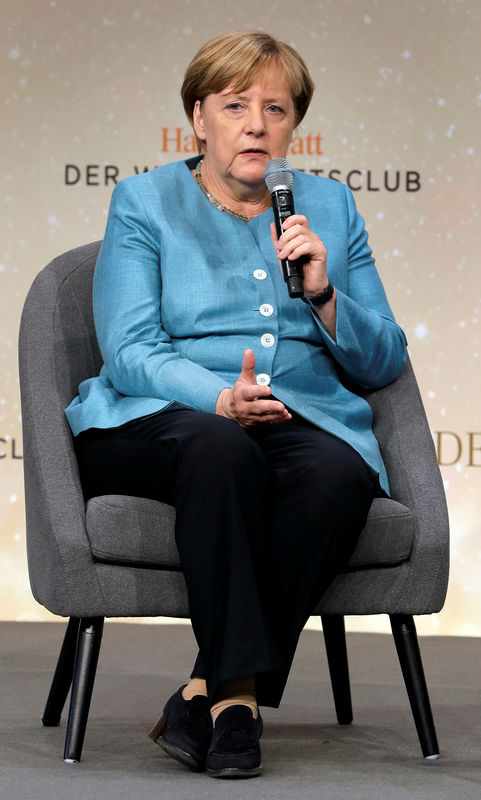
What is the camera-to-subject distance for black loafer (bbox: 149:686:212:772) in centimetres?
159

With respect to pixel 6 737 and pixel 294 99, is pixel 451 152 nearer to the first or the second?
pixel 294 99

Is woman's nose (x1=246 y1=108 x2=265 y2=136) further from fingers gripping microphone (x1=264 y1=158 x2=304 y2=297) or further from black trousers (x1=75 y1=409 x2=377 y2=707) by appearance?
black trousers (x1=75 y1=409 x2=377 y2=707)

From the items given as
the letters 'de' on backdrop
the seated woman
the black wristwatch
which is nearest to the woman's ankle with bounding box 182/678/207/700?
the seated woman

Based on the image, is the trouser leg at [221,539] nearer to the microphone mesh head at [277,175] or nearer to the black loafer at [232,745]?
the black loafer at [232,745]

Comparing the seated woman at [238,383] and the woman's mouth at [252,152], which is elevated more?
the woman's mouth at [252,152]

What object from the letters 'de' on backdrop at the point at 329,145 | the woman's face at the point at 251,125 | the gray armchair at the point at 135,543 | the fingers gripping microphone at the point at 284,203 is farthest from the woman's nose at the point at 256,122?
the letters 'de' on backdrop at the point at 329,145

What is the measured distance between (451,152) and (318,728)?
1900mm

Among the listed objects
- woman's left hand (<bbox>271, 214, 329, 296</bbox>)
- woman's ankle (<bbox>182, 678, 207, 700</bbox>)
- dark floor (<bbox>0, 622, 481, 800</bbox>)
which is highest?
woman's left hand (<bbox>271, 214, 329, 296</bbox>)

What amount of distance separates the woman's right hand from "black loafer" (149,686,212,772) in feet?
1.35

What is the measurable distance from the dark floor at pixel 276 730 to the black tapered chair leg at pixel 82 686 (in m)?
0.03

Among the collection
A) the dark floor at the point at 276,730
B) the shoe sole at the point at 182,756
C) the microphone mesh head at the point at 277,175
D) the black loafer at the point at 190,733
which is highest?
the microphone mesh head at the point at 277,175

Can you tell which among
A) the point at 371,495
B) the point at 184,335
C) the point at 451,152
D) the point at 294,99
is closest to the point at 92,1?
the point at 451,152

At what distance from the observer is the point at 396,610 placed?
1.75 meters

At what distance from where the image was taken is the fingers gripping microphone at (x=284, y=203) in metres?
1.69
